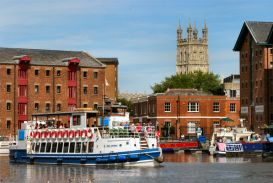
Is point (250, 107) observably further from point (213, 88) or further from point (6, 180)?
point (6, 180)

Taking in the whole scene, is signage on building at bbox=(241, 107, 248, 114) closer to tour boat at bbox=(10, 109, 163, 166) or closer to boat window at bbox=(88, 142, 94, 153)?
tour boat at bbox=(10, 109, 163, 166)

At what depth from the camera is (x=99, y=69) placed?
5443 inches

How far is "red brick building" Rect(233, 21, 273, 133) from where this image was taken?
13288 cm

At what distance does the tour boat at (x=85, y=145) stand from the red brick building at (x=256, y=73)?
53.2 metres

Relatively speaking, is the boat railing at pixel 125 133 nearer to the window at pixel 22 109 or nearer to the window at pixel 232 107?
the window at pixel 22 109

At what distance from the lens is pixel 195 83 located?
195625 millimetres

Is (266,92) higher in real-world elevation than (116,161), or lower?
higher

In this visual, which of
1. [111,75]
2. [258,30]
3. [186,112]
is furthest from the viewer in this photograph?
[111,75]

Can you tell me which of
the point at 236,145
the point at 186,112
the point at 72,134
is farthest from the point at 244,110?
the point at 72,134

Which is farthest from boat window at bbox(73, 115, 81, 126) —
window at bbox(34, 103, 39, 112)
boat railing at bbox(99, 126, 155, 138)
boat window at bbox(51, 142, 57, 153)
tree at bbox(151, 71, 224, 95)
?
tree at bbox(151, 71, 224, 95)

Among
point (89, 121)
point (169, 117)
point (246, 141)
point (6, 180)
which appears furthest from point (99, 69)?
point (6, 180)

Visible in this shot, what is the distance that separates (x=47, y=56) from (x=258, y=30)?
111ft

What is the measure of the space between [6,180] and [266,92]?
7658 cm

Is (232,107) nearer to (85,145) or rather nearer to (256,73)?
(256,73)
